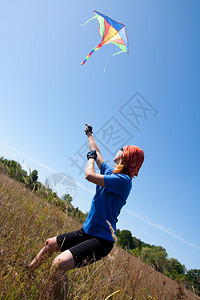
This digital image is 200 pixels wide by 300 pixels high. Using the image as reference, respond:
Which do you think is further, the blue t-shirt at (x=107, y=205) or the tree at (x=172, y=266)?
the tree at (x=172, y=266)

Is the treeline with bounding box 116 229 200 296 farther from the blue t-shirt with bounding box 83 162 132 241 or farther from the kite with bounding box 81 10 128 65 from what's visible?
the kite with bounding box 81 10 128 65

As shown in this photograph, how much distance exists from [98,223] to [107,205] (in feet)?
0.64

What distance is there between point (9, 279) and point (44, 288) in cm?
37

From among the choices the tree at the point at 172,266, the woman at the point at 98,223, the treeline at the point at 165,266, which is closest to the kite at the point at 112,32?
the woman at the point at 98,223

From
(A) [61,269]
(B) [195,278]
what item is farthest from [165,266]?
(A) [61,269]

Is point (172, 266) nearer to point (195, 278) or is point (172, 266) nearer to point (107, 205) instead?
point (195, 278)

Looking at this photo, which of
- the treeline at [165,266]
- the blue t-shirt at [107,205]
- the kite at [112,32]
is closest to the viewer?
the blue t-shirt at [107,205]

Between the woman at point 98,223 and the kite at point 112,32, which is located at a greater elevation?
the kite at point 112,32

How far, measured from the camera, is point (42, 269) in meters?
1.92

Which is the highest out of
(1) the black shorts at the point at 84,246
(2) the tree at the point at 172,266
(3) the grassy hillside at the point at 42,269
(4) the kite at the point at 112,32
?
(4) the kite at the point at 112,32

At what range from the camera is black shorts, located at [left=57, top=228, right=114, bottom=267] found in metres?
1.58

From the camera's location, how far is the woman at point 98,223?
5.27 feet

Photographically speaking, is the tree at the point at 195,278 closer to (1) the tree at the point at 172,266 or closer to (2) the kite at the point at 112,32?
(1) the tree at the point at 172,266

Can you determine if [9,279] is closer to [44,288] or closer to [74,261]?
[44,288]
